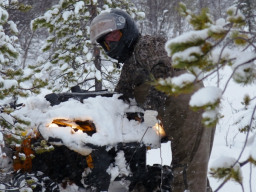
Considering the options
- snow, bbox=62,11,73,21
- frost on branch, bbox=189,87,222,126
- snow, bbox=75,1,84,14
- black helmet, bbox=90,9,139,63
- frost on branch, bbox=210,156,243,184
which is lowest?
frost on branch, bbox=210,156,243,184

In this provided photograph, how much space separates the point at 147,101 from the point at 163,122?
398mm

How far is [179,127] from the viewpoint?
4527 millimetres

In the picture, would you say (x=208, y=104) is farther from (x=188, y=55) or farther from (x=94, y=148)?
(x=94, y=148)

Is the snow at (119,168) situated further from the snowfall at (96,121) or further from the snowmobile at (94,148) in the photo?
the snowfall at (96,121)

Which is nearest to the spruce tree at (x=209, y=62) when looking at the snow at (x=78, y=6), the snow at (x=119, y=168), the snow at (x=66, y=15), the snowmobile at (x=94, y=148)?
the snowmobile at (x=94, y=148)

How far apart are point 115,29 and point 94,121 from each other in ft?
4.55

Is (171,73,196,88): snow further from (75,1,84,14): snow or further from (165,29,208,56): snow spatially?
(75,1,84,14): snow

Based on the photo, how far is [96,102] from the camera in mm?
→ 4309

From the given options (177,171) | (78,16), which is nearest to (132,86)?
(177,171)

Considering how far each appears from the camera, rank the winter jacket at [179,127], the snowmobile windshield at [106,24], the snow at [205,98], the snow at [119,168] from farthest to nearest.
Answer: the snowmobile windshield at [106,24] → the winter jacket at [179,127] → the snow at [119,168] → the snow at [205,98]

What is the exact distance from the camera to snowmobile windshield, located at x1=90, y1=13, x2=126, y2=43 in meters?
4.69

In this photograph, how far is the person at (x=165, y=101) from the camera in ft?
14.7

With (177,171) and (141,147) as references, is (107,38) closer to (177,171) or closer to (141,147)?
(141,147)

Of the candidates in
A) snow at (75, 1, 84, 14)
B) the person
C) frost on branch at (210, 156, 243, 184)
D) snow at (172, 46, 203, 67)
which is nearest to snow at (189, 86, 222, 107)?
snow at (172, 46, 203, 67)
